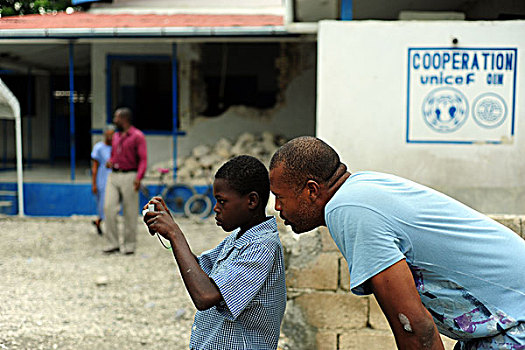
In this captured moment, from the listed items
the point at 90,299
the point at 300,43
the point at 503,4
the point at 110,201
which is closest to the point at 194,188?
the point at 110,201

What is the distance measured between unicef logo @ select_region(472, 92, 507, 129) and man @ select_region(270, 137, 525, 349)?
3.34 metres

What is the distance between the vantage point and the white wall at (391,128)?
482 cm

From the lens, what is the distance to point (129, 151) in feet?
23.6

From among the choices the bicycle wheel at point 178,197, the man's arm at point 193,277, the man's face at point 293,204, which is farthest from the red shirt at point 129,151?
the man's face at point 293,204

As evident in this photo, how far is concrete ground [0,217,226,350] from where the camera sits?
463 centimetres

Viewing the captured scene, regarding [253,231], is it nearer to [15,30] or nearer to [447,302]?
[447,302]

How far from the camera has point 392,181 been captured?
1.72 metres

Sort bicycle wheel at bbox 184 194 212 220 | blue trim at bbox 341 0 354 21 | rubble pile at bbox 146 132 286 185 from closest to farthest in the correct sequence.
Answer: blue trim at bbox 341 0 354 21 < bicycle wheel at bbox 184 194 212 220 < rubble pile at bbox 146 132 286 185

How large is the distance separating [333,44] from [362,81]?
39 centimetres

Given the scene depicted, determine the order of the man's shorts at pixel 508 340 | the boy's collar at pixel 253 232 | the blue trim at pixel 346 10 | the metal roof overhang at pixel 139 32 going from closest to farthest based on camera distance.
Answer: the man's shorts at pixel 508 340, the boy's collar at pixel 253 232, the blue trim at pixel 346 10, the metal roof overhang at pixel 139 32

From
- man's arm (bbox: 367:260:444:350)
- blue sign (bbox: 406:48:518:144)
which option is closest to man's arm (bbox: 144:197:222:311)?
man's arm (bbox: 367:260:444:350)

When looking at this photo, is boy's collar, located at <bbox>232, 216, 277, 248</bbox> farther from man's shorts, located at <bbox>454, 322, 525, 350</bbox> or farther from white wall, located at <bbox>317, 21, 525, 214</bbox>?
white wall, located at <bbox>317, 21, 525, 214</bbox>

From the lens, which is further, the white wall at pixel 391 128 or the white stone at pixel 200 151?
the white stone at pixel 200 151

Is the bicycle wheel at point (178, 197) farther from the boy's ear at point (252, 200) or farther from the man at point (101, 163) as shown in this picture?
the boy's ear at point (252, 200)
